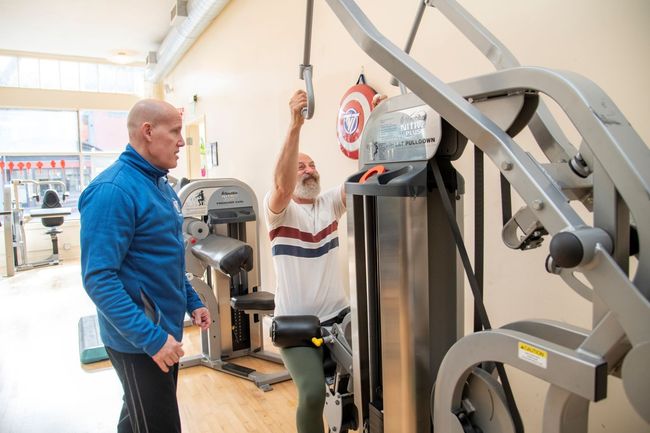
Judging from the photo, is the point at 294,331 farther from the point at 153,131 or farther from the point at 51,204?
the point at 51,204

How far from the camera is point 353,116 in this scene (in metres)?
2.75

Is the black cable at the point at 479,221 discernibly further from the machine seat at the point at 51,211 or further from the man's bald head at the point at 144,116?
the machine seat at the point at 51,211

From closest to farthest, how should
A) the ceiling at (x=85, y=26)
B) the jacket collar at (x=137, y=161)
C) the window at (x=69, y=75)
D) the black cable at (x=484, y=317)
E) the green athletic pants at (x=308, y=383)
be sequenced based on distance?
the black cable at (x=484, y=317), the jacket collar at (x=137, y=161), the green athletic pants at (x=308, y=383), the ceiling at (x=85, y=26), the window at (x=69, y=75)

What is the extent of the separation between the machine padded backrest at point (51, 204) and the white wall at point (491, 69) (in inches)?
201

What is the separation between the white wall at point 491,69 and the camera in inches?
57.8

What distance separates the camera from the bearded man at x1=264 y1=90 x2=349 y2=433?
6.73 feet

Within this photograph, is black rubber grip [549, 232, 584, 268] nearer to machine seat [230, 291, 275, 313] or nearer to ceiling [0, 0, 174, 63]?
machine seat [230, 291, 275, 313]

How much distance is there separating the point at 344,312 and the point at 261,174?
2281 mm

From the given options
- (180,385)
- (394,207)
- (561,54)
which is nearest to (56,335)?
(180,385)

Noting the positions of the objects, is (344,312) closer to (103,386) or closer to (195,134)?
(103,386)

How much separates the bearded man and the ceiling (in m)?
4.53

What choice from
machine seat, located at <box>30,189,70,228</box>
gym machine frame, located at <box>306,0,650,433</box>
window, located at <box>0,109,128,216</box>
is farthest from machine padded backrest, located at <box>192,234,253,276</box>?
window, located at <box>0,109,128,216</box>

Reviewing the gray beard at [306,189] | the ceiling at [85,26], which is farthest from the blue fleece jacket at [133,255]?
the ceiling at [85,26]

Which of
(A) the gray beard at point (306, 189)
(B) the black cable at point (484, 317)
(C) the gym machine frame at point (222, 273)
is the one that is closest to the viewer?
(B) the black cable at point (484, 317)
